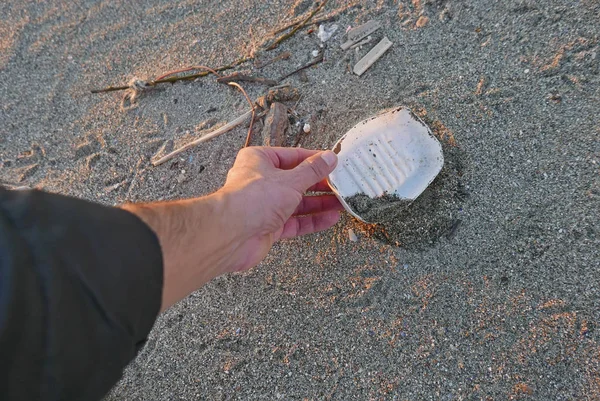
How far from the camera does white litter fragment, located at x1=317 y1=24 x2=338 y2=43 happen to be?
185 centimetres

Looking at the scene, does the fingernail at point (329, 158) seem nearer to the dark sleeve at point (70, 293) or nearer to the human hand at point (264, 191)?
the human hand at point (264, 191)

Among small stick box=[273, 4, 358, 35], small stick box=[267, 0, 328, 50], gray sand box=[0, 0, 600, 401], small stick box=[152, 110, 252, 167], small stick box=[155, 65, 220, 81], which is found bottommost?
gray sand box=[0, 0, 600, 401]

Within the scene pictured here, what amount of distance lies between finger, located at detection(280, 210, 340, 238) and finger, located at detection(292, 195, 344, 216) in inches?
1.4

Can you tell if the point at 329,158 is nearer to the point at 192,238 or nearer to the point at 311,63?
the point at 192,238

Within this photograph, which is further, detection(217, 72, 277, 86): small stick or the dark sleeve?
detection(217, 72, 277, 86): small stick

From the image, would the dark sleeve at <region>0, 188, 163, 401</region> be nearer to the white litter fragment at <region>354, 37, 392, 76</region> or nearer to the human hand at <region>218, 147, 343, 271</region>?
the human hand at <region>218, 147, 343, 271</region>

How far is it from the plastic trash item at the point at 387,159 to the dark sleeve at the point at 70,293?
0.77m

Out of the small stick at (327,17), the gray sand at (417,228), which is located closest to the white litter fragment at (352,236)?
the gray sand at (417,228)

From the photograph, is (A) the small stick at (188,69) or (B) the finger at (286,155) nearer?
(B) the finger at (286,155)

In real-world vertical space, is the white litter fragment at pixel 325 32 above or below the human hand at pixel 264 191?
above

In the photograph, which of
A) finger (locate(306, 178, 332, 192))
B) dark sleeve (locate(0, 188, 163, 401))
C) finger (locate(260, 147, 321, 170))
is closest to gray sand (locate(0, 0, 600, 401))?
finger (locate(306, 178, 332, 192))

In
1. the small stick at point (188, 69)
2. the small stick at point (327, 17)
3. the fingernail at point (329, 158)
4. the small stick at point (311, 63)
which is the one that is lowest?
the fingernail at point (329, 158)

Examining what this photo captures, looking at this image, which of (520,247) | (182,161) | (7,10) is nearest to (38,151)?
(182,161)

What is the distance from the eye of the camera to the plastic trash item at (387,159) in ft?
4.77
